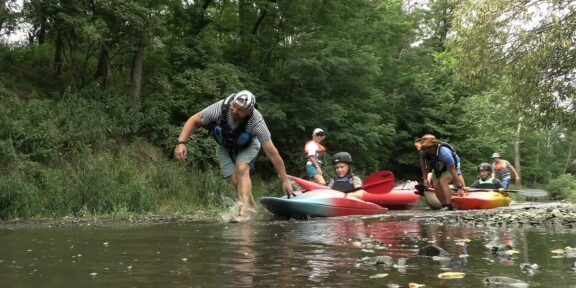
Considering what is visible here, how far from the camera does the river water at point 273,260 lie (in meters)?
2.96

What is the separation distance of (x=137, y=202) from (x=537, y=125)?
1154 cm

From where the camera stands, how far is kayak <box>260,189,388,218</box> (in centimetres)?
913

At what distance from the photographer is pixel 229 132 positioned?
6.74 m

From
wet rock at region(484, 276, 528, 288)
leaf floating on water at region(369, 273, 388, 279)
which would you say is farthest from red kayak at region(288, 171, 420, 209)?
wet rock at region(484, 276, 528, 288)

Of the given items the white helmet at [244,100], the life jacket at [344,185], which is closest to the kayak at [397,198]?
the life jacket at [344,185]

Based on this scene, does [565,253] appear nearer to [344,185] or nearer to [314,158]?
[344,185]

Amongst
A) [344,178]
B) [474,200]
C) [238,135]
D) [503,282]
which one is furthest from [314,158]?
[503,282]

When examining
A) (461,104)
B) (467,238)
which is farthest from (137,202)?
(461,104)

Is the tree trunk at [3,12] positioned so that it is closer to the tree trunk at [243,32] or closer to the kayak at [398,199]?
the tree trunk at [243,32]

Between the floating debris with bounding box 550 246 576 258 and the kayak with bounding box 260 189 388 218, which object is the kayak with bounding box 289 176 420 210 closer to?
the kayak with bounding box 260 189 388 218

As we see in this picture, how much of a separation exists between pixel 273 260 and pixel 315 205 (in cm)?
553

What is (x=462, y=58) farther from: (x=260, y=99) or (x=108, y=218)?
(x=108, y=218)

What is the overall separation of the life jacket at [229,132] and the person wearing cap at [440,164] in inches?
152

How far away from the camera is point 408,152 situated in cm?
2830
